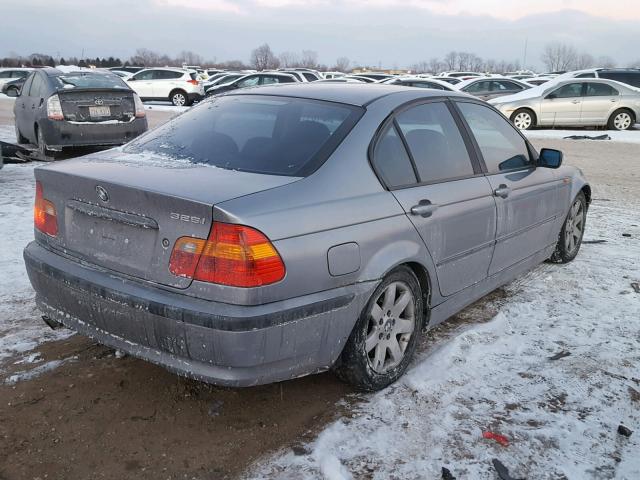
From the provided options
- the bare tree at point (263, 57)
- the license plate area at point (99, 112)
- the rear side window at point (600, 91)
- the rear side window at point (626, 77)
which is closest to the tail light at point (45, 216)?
the license plate area at point (99, 112)

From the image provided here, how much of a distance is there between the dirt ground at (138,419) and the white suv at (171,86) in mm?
24317

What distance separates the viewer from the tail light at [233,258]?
2572 mm

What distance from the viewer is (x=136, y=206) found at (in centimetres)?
277

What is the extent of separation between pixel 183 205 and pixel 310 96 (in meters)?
1.34

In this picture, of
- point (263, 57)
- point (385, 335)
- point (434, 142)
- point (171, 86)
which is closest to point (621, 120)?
point (434, 142)

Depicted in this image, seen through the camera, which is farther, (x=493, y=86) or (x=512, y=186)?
(x=493, y=86)

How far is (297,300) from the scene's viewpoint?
2.71 m

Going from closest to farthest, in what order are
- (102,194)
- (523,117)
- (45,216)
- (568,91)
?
(102,194) → (45,216) → (568,91) → (523,117)

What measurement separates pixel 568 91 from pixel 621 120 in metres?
1.72

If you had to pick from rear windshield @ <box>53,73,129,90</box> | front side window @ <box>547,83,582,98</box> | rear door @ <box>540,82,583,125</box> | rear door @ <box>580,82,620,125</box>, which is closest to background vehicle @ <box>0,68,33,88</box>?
rear windshield @ <box>53,73,129,90</box>

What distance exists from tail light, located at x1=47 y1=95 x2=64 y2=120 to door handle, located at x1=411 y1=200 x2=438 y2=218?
25.6ft

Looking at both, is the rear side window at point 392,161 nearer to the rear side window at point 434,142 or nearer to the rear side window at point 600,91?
the rear side window at point 434,142

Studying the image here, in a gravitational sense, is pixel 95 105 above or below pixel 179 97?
above

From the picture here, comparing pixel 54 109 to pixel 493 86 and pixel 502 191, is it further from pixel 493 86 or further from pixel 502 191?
pixel 493 86
